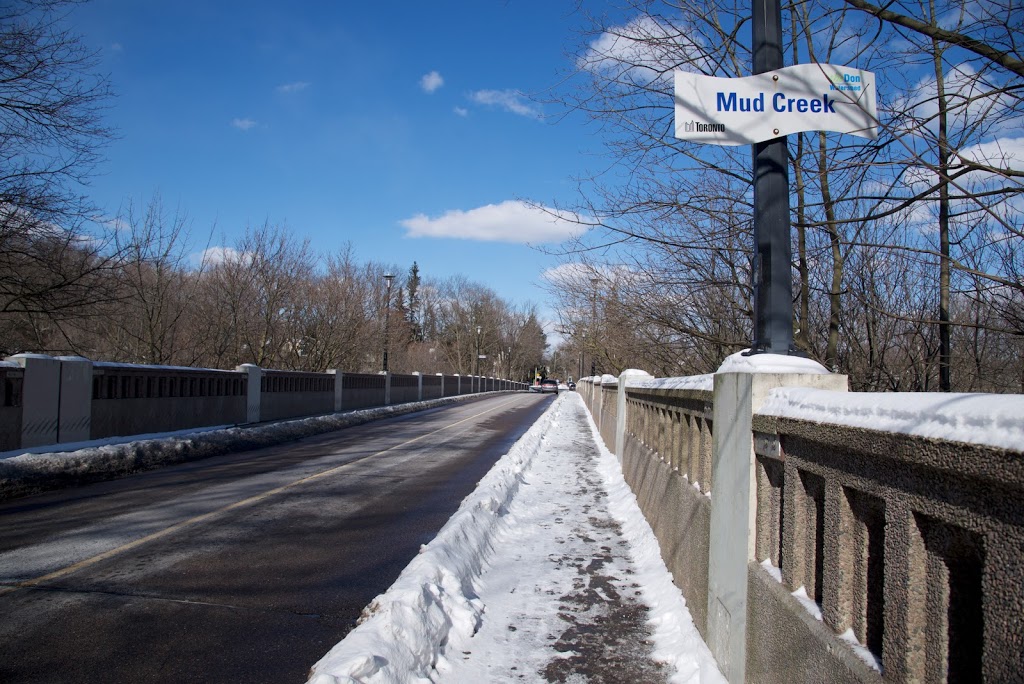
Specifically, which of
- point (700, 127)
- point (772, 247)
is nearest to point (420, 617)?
point (772, 247)

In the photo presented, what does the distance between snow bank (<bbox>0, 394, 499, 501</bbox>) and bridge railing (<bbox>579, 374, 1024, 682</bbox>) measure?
9372 mm

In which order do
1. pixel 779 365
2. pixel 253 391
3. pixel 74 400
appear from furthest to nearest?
pixel 253 391, pixel 74 400, pixel 779 365

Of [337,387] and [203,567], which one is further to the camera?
[337,387]

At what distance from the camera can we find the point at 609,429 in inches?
591

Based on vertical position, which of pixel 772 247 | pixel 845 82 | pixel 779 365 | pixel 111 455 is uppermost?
pixel 845 82

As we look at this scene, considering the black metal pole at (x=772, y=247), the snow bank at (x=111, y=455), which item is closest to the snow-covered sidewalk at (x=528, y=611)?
the black metal pole at (x=772, y=247)

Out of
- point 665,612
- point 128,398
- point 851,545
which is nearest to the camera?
point 851,545

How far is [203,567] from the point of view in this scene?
5.85m

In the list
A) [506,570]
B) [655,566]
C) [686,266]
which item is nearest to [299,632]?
[506,570]

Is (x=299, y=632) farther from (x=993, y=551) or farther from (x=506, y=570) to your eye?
(x=993, y=551)

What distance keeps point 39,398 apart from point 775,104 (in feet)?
40.0

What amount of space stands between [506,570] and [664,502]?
1489 millimetres

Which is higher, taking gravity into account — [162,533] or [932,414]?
[932,414]

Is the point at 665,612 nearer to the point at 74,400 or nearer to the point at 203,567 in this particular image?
the point at 203,567
